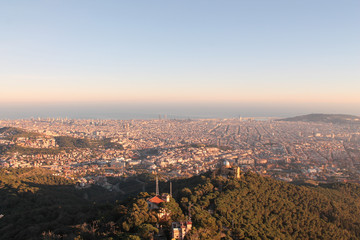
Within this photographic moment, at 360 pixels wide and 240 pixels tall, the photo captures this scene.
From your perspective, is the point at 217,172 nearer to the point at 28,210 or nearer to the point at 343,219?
the point at 343,219

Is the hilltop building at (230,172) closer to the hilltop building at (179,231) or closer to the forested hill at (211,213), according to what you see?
the forested hill at (211,213)

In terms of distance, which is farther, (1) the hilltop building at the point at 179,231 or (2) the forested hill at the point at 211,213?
(2) the forested hill at the point at 211,213

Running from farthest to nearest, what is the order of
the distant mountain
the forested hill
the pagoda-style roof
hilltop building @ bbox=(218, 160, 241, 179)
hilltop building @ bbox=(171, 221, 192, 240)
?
1. the distant mountain
2. hilltop building @ bbox=(218, 160, 241, 179)
3. the pagoda-style roof
4. the forested hill
5. hilltop building @ bbox=(171, 221, 192, 240)

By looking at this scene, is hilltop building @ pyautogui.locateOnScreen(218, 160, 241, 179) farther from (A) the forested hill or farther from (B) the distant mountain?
(B) the distant mountain

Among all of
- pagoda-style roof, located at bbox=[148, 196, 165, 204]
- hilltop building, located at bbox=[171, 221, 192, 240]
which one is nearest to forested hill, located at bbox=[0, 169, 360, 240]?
hilltop building, located at bbox=[171, 221, 192, 240]

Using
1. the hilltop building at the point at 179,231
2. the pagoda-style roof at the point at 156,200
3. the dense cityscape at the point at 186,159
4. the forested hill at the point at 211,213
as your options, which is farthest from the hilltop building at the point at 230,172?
the hilltop building at the point at 179,231

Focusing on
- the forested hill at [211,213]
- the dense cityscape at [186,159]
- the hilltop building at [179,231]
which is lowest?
the dense cityscape at [186,159]

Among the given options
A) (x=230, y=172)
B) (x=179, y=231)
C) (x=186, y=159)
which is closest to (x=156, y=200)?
(x=179, y=231)

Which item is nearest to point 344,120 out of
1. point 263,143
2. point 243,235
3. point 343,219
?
point 263,143

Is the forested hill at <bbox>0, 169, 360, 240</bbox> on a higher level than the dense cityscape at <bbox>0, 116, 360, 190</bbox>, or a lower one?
higher
